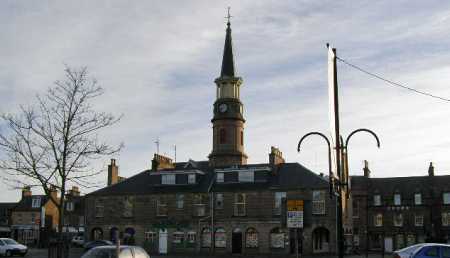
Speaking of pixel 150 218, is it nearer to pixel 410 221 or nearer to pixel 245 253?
pixel 245 253

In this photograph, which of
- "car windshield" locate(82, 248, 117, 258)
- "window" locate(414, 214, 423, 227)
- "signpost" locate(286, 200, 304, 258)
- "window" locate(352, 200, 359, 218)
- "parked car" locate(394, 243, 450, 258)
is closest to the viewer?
"signpost" locate(286, 200, 304, 258)

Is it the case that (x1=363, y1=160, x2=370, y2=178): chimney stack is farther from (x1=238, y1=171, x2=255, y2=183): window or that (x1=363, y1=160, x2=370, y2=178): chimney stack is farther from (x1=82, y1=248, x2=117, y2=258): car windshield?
(x1=82, y1=248, x2=117, y2=258): car windshield

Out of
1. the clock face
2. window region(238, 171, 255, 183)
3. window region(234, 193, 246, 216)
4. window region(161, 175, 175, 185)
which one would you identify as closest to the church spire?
the clock face

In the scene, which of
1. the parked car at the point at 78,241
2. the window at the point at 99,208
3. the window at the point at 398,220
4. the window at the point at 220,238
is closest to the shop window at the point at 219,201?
the window at the point at 220,238

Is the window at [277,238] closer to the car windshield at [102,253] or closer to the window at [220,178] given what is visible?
the window at [220,178]

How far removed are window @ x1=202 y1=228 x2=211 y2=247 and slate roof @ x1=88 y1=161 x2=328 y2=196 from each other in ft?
12.4

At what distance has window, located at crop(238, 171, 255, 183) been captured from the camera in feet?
179

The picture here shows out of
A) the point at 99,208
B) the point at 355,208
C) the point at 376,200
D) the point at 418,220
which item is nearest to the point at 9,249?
the point at 99,208

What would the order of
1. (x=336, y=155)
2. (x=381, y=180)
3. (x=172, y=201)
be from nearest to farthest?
(x=336, y=155) → (x=172, y=201) → (x=381, y=180)

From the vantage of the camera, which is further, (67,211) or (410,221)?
(67,211)

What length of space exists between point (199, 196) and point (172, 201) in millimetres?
2901

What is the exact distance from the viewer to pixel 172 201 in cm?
5662

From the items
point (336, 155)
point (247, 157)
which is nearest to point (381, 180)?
point (247, 157)

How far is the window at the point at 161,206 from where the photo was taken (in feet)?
186
